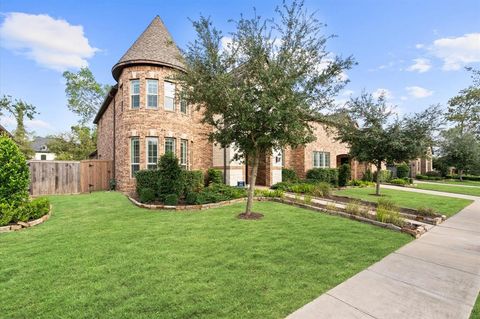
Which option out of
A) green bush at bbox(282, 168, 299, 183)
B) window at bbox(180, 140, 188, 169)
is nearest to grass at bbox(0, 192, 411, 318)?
window at bbox(180, 140, 188, 169)

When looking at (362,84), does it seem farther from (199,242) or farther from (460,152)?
(460,152)

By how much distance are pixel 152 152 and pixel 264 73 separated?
28.2 feet

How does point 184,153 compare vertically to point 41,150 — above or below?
below

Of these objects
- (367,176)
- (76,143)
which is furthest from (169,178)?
(76,143)

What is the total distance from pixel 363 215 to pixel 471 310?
17.0ft

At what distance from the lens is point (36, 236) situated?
599 centimetres

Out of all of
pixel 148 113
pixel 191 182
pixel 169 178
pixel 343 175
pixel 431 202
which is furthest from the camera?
pixel 343 175

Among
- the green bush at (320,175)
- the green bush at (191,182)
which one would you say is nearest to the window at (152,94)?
the green bush at (191,182)

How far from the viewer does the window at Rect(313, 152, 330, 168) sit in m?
20.4

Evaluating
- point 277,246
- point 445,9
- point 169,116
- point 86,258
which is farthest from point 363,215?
point 169,116

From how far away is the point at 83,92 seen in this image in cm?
3080

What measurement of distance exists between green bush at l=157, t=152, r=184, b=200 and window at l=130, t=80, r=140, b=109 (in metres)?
4.31

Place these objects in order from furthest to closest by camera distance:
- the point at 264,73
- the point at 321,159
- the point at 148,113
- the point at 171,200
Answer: the point at 321,159
the point at 148,113
the point at 171,200
the point at 264,73

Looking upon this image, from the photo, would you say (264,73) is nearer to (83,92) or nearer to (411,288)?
(411,288)
